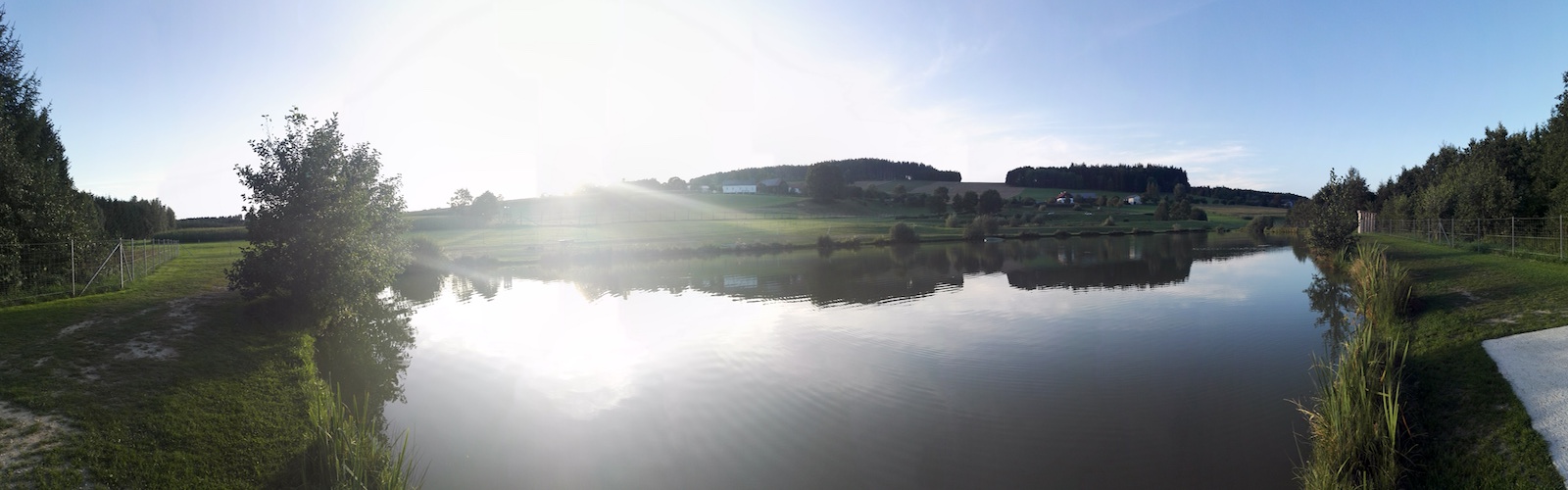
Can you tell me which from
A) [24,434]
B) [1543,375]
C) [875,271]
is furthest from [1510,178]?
[24,434]

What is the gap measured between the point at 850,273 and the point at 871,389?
2253 cm

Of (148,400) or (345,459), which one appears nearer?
(345,459)

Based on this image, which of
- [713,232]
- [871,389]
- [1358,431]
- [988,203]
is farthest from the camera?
[988,203]

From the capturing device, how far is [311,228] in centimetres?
1755

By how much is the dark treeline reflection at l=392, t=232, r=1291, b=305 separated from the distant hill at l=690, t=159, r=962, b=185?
322 ft

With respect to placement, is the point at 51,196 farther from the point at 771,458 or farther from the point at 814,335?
the point at 771,458

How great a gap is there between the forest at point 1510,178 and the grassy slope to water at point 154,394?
1451 inches

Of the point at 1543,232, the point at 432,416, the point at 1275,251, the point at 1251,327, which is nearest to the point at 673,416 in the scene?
the point at 432,416

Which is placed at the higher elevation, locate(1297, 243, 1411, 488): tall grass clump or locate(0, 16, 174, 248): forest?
locate(0, 16, 174, 248): forest

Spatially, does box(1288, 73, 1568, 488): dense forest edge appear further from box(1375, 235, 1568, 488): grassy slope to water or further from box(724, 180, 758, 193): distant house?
box(724, 180, 758, 193): distant house

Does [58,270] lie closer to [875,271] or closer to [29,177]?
[29,177]

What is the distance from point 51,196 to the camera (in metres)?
18.7

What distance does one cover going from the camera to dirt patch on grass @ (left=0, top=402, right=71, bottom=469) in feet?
23.2

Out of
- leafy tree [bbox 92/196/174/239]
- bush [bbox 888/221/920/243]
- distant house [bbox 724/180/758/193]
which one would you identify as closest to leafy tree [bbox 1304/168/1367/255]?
bush [bbox 888/221/920/243]
